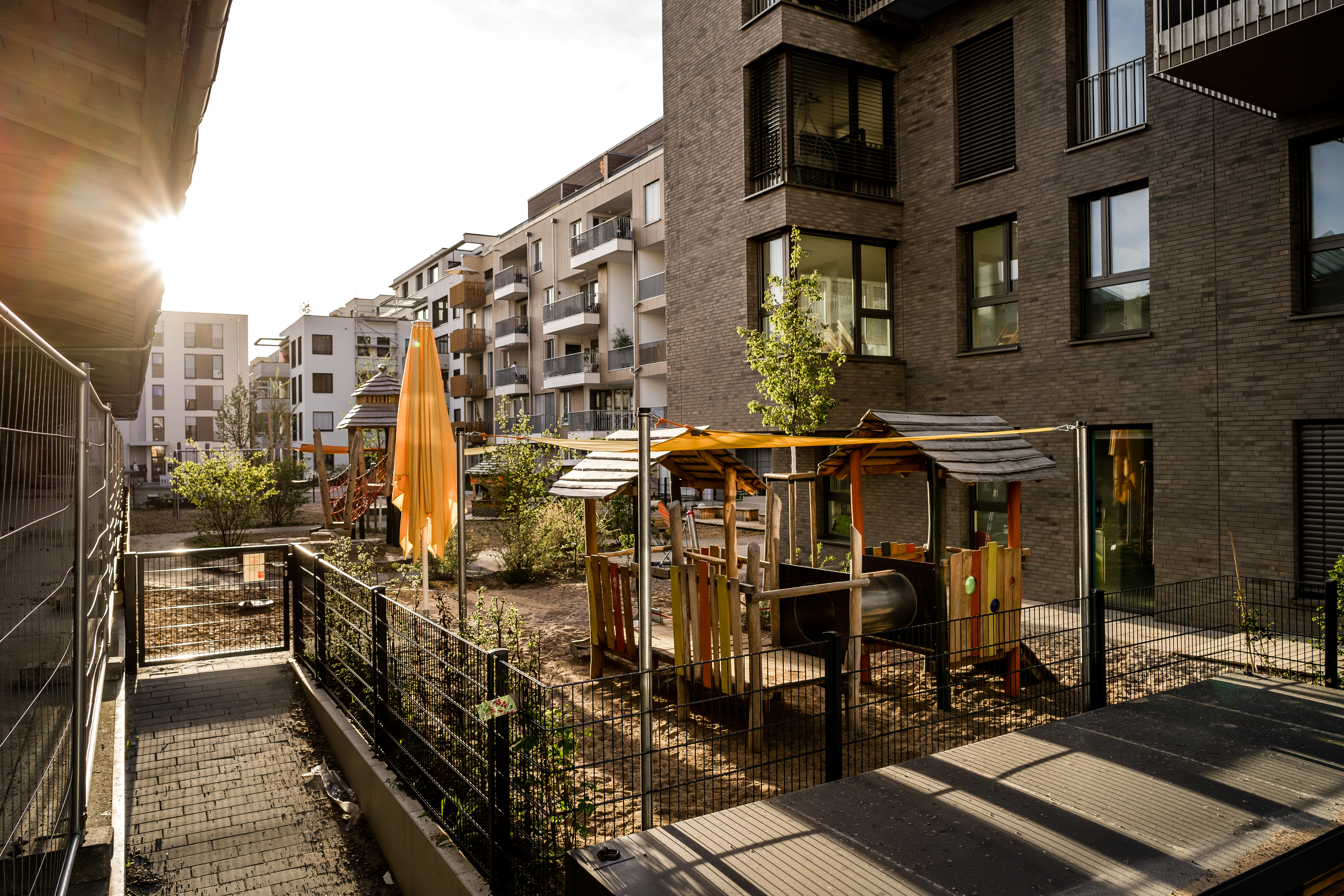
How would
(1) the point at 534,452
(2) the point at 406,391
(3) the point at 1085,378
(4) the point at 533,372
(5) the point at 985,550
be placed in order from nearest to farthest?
(5) the point at 985,550 → (2) the point at 406,391 → (3) the point at 1085,378 → (1) the point at 534,452 → (4) the point at 533,372

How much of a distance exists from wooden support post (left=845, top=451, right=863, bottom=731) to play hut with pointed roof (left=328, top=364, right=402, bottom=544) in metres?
14.0

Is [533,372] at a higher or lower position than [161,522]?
higher

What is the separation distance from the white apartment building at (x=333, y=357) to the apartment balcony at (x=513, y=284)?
1968 centimetres

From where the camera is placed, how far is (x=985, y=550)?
303 inches

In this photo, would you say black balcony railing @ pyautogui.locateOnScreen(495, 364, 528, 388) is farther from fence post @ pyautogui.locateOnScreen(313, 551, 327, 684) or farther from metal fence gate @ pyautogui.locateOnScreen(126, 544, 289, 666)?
fence post @ pyautogui.locateOnScreen(313, 551, 327, 684)

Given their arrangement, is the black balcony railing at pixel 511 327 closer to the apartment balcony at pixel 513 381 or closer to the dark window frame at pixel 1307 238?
the apartment balcony at pixel 513 381

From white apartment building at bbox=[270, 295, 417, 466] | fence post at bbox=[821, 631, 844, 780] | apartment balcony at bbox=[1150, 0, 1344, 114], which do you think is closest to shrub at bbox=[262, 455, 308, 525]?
fence post at bbox=[821, 631, 844, 780]

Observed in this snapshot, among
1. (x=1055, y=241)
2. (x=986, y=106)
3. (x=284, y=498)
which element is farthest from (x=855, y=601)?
(x=284, y=498)

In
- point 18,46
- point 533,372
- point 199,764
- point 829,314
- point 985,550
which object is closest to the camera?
point 18,46

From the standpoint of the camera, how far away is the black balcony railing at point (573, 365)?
34.7m

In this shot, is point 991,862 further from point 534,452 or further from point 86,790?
point 534,452

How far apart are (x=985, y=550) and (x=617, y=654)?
3751mm

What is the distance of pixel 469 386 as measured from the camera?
4569cm

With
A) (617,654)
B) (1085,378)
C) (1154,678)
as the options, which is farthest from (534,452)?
(1154,678)
